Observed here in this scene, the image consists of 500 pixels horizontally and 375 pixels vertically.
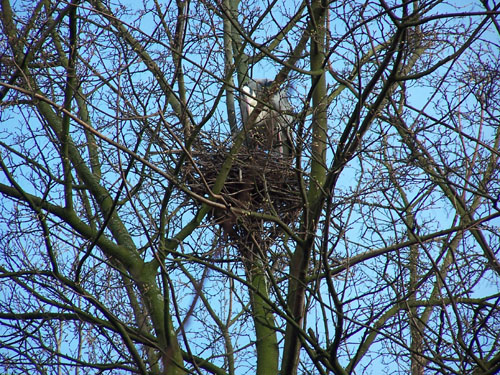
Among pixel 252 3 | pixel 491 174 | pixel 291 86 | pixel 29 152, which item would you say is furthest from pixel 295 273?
pixel 29 152

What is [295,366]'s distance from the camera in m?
4.78

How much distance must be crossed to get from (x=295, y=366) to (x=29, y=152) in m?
3.05

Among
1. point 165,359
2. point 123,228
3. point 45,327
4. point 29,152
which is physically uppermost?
point 29,152

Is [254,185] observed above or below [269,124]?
below

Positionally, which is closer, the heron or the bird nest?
the heron

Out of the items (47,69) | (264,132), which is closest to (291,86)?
(264,132)

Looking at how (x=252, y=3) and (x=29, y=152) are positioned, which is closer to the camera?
(x=252, y=3)

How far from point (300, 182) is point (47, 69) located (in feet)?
7.72

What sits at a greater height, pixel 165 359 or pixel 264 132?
pixel 264 132

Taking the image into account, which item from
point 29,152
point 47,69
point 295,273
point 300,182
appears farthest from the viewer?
point 29,152

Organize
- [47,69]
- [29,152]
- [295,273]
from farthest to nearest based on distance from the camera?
[29,152] < [47,69] < [295,273]

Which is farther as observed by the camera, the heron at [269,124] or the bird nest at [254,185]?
the bird nest at [254,185]

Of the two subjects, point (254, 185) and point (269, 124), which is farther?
point (254, 185)

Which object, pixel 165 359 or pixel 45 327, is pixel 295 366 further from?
pixel 45 327
